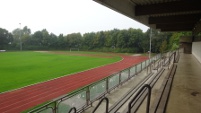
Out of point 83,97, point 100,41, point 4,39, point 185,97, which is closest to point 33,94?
point 83,97

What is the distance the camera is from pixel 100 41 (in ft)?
260

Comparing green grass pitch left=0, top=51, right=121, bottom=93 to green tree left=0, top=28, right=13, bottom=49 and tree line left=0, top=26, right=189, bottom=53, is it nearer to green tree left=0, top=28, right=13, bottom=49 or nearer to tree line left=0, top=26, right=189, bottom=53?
tree line left=0, top=26, right=189, bottom=53

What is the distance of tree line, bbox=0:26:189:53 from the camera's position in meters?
60.0

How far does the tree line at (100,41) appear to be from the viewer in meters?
60.0

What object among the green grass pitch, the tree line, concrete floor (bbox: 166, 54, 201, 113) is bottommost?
the green grass pitch

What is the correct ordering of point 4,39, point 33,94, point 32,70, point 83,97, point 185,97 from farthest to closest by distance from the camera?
point 4,39, point 32,70, point 33,94, point 83,97, point 185,97

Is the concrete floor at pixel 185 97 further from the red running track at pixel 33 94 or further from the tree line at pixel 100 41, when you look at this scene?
the tree line at pixel 100 41

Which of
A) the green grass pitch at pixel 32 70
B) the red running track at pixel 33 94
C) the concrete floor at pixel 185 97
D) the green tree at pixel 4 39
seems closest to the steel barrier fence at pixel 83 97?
the concrete floor at pixel 185 97

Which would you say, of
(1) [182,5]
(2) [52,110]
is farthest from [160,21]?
(2) [52,110]

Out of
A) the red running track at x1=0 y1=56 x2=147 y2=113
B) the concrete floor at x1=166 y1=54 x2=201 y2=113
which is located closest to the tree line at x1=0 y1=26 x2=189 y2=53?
the red running track at x1=0 y1=56 x2=147 y2=113

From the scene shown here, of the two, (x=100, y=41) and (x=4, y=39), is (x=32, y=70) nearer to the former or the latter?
(x=100, y=41)

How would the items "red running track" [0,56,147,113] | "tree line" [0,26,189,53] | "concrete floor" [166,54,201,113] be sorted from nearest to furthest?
1. "concrete floor" [166,54,201,113]
2. "red running track" [0,56,147,113]
3. "tree line" [0,26,189,53]

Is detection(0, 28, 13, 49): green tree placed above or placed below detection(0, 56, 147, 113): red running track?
above

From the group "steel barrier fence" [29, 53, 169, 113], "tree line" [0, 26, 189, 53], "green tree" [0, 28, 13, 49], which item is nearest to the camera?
"steel barrier fence" [29, 53, 169, 113]
